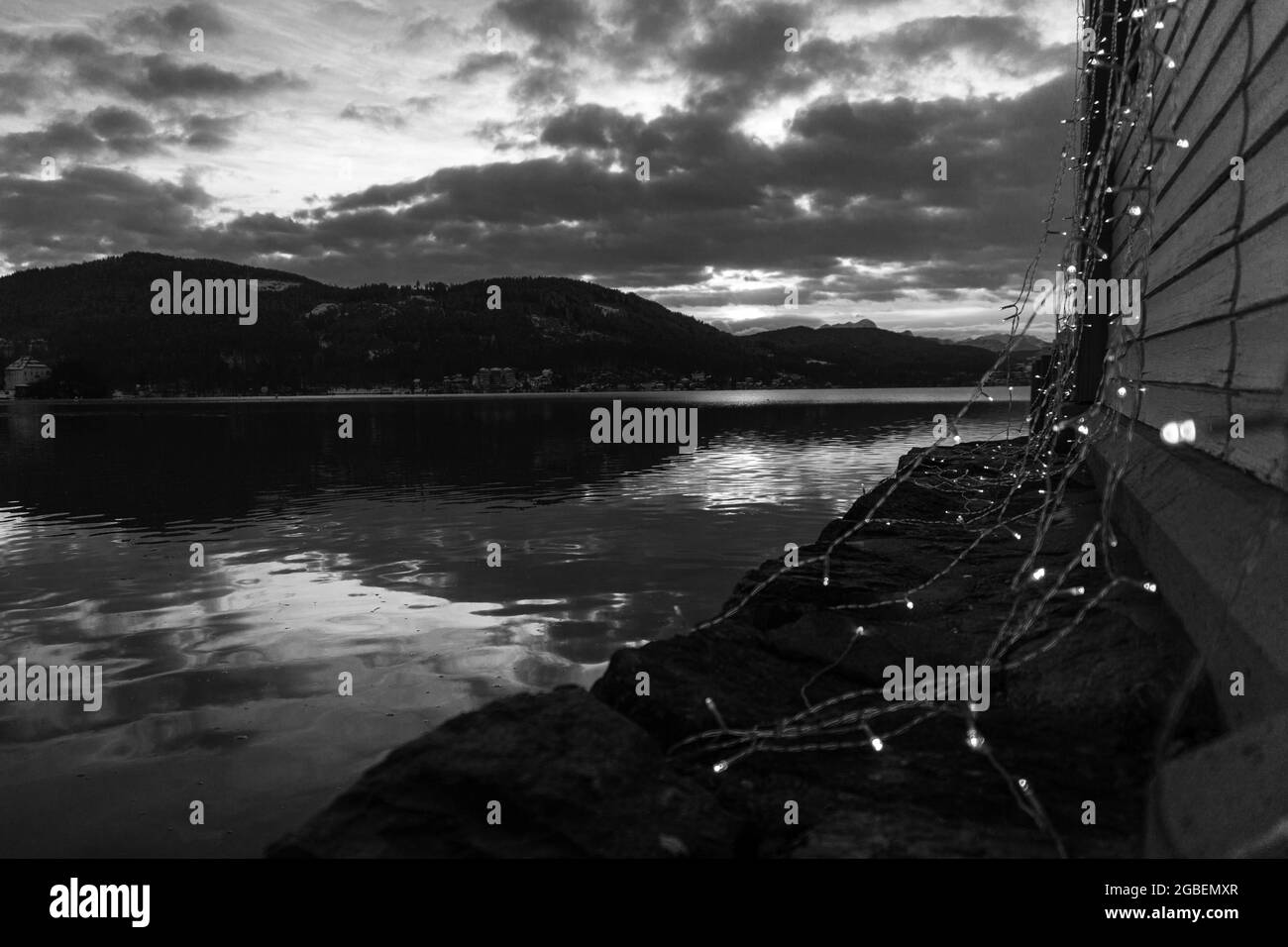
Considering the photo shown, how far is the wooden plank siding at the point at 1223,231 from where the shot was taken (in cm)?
322

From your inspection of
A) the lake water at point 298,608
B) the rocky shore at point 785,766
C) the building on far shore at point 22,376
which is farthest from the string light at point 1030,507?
the building on far shore at point 22,376

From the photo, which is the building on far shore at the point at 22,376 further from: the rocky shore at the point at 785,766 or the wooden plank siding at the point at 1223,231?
the wooden plank siding at the point at 1223,231

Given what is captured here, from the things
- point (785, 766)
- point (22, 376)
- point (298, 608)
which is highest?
point (22, 376)

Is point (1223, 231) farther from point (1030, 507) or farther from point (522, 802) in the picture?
point (1030, 507)

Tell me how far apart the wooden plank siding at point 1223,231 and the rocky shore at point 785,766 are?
121 centimetres

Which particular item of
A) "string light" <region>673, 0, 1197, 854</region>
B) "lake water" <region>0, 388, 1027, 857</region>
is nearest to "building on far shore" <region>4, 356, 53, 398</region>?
"lake water" <region>0, 388, 1027, 857</region>

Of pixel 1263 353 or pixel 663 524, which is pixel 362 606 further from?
pixel 1263 353

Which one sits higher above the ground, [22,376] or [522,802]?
[22,376]

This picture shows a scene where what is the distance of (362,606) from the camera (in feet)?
31.8

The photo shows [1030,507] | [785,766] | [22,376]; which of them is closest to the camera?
[785,766]

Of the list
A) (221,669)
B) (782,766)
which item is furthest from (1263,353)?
(221,669)

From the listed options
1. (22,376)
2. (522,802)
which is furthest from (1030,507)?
(22,376)

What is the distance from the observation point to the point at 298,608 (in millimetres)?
9648

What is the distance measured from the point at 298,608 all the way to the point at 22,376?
201 meters
